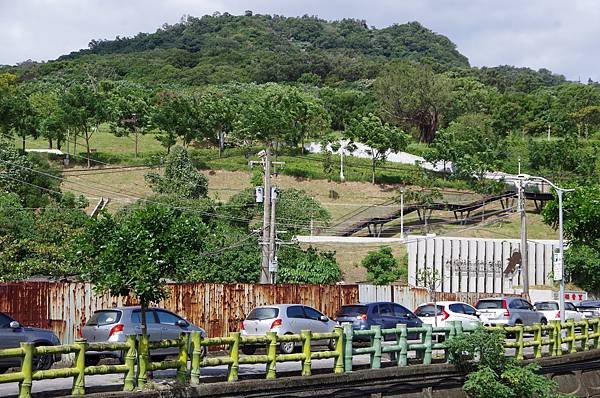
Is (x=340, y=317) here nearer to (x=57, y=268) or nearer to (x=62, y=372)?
(x=62, y=372)

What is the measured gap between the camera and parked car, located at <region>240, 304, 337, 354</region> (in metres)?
23.9

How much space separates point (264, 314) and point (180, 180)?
44.7 meters

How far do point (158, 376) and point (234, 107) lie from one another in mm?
76672

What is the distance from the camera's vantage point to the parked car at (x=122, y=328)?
19.9 metres

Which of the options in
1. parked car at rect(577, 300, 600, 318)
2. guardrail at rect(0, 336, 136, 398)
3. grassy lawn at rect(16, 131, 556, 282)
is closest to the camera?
guardrail at rect(0, 336, 136, 398)

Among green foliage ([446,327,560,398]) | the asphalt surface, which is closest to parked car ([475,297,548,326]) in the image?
green foliage ([446,327,560,398])

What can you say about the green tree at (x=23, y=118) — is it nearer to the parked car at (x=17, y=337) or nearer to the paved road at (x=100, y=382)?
the parked car at (x=17, y=337)

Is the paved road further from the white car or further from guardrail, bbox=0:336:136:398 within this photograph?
the white car

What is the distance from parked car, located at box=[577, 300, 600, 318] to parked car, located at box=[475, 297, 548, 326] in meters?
7.96

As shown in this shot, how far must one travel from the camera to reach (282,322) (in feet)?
78.7

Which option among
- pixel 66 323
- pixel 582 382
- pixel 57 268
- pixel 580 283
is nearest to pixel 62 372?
pixel 66 323

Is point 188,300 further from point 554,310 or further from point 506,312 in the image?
point 554,310

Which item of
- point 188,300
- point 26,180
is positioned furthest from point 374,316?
point 26,180

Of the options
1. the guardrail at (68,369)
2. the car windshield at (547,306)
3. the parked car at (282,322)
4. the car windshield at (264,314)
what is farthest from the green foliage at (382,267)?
the guardrail at (68,369)
